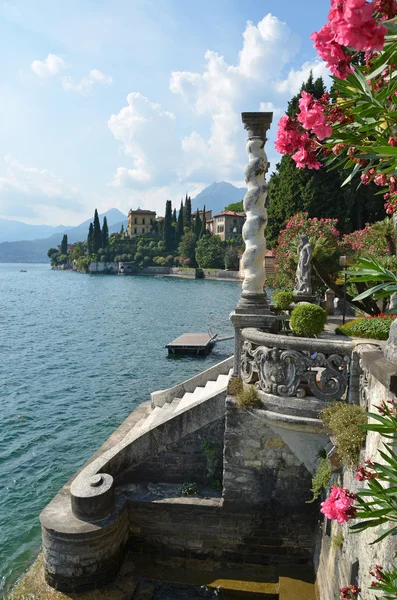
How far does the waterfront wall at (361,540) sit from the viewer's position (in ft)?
12.2

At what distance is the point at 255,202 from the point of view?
7.46 metres

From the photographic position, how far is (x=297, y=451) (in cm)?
663

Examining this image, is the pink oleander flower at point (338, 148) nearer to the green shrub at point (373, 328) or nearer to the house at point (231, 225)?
the green shrub at point (373, 328)

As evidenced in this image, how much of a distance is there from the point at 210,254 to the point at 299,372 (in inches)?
3611

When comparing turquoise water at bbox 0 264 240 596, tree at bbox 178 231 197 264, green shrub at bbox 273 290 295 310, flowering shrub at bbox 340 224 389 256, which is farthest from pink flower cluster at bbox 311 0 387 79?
tree at bbox 178 231 197 264

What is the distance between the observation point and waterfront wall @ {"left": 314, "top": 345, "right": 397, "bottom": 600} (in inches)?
147

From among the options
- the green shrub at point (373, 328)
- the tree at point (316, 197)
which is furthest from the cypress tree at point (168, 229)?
the green shrub at point (373, 328)

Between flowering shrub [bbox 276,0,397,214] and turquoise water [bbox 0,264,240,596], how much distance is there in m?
8.80

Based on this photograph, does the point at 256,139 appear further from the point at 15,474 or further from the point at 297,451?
the point at 15,474

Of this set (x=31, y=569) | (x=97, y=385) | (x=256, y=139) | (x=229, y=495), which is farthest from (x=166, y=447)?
(x=97, y=385)

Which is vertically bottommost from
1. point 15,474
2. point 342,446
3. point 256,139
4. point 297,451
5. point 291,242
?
point 15,474

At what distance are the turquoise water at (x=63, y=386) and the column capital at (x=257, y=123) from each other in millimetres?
9145

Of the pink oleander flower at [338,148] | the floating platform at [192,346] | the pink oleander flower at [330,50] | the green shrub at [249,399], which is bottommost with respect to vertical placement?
the floating platform at [192,346]

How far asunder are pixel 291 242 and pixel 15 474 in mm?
12053
